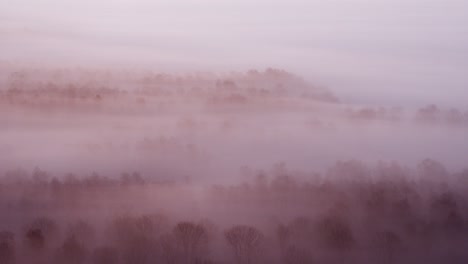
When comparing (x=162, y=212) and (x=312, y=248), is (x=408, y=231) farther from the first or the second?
(x=162, y=212)

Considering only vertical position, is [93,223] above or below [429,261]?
above

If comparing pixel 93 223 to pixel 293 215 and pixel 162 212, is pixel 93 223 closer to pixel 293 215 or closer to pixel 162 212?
pixel 162 212

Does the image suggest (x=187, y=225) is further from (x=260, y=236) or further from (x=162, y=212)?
(x=260, y=236)

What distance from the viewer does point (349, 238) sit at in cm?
936

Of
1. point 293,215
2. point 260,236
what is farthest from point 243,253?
point 293,215

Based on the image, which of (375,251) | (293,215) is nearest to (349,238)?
(375,251)

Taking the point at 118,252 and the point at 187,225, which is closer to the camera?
the point at 118,252

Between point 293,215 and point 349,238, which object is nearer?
point 349,238

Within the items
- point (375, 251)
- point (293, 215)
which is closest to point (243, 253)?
point (293, 215)

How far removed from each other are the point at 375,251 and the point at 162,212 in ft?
10.6

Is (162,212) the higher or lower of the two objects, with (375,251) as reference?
higher

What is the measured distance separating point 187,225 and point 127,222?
89cm

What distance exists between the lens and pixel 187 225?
378 inches

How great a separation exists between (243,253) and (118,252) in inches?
68.9
